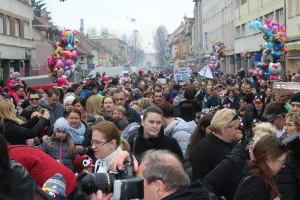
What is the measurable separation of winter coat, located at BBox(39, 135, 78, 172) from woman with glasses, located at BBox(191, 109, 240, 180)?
1903mm

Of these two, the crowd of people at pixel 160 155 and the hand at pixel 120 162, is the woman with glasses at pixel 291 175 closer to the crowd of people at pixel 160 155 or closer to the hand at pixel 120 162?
the crowd of people at pixel 160 155

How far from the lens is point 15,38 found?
39188mm

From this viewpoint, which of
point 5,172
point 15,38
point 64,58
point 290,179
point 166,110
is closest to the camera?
point 5,172

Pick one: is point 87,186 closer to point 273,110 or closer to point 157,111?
point 157,111

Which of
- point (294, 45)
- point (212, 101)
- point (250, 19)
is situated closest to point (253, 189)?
point (212, 101)

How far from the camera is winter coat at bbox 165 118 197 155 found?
303 inches

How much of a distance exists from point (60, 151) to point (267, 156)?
3.34 m

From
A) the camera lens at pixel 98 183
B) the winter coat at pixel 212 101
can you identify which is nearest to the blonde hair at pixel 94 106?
the camera lens at pixel 98 183

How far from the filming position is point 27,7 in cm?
4288

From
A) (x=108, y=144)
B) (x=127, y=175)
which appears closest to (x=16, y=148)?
(x=108, y=144)

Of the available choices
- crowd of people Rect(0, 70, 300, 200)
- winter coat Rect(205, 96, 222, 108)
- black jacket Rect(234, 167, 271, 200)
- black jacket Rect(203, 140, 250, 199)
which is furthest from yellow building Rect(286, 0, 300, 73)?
black jacket Rect(234, 167, 271, 200)

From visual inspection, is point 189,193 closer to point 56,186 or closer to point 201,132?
point 56,186

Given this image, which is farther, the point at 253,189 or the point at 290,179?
the point at 290,179

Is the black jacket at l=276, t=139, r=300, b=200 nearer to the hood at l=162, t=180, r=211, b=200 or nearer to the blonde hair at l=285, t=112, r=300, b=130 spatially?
the blonde hair at l=285, t=112, r=300, b=130
